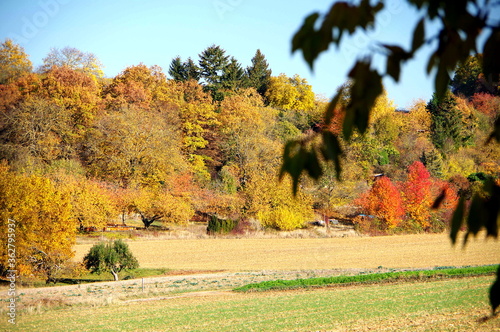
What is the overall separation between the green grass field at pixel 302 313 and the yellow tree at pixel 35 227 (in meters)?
8.75

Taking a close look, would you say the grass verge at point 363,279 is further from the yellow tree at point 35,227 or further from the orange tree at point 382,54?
the orange tree at point 382,54

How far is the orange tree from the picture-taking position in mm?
1831

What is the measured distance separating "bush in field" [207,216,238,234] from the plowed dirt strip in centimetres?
325

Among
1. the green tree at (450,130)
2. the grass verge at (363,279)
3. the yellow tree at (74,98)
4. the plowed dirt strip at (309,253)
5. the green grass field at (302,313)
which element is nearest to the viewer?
the green grass field at (302,313)

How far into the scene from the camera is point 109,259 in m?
31.4

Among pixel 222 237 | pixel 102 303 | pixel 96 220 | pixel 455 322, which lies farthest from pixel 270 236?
pixel 455 322

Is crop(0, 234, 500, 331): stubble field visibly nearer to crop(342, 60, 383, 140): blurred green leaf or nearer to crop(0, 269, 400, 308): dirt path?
crop(0, 269, 400, 308): dirt path

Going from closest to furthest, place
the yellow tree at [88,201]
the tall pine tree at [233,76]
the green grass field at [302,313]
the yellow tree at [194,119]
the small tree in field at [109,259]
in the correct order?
1. the green grass field at [302,313]
2. the small tree in field at [109,259]
3. the yellow tree at [88,201]
4. the yellow tree at [194,119]
5. the tall pine tree at [233,76]

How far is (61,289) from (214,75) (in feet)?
197

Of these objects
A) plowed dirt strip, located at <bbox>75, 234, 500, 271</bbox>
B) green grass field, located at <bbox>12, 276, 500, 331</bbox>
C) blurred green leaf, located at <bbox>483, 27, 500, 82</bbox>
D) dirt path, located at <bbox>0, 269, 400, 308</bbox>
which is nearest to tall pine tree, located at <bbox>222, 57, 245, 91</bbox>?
plowed dirt strip, located at <bbox>75, 234, 500, 271</bbox>

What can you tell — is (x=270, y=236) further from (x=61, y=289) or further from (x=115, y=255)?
(x=61, y=289)

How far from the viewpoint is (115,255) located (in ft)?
103

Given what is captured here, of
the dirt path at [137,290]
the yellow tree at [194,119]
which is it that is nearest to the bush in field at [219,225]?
the yellow tree at [194,119]

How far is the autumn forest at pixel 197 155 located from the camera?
54.4m
